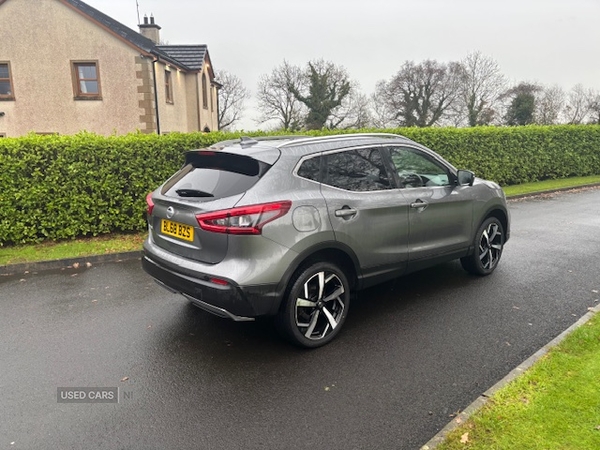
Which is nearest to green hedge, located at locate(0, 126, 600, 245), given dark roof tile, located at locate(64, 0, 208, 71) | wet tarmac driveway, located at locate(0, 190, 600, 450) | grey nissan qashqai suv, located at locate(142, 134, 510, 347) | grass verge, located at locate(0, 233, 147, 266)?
grass verge, located at locate(0, 233, 147, 266)

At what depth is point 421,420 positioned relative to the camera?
291cm

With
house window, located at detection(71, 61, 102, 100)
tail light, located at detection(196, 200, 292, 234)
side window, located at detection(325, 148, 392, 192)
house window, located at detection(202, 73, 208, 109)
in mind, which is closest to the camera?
tail light, located at detection(196, 200, 292, 234)

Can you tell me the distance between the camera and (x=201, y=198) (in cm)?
371

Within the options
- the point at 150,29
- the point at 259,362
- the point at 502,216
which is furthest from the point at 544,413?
the point at 150,29

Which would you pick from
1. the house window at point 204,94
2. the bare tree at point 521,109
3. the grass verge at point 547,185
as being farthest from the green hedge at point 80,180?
the bare tree at point 521,109

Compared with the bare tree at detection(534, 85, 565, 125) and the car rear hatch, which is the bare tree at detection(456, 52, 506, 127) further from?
the car rear hatch

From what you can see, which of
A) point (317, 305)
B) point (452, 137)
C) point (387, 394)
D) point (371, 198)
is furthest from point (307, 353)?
point (452, 137)

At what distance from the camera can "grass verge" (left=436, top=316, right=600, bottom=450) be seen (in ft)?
8.48

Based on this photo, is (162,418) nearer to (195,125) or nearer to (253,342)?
(253,342)

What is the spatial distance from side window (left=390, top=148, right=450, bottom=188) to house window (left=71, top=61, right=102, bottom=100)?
708 inches

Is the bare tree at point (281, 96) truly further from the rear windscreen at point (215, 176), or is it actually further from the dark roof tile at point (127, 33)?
the rear windscreen at point (215, 176)

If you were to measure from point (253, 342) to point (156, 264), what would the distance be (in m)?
1.18

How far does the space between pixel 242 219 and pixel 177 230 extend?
2.52ft

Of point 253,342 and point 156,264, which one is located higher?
point 156,264
